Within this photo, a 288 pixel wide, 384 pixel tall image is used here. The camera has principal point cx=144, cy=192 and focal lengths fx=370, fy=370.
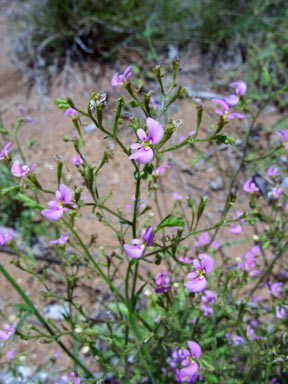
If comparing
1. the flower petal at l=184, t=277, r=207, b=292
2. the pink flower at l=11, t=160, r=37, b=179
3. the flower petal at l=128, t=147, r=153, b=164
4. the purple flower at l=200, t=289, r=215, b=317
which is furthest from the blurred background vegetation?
the flower petal at l=184, t=277, r=207, b=292

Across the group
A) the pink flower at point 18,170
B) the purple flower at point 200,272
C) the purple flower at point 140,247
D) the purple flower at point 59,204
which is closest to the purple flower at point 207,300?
the purple flower at point 200,272

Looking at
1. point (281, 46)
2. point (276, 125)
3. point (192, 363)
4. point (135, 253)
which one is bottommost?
point (276, 125)

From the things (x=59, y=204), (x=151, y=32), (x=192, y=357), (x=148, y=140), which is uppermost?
(x=148, y=140)

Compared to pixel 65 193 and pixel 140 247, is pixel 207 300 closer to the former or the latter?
pixel 140 247

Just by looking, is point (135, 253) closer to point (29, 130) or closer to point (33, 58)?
point (29, 130)

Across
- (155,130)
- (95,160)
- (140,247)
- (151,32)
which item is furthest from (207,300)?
(151,32)

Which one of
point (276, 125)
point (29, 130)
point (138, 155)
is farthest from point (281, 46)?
point (138, 155)

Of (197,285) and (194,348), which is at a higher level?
(197,285)

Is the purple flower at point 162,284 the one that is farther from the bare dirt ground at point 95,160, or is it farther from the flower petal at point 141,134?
the bare dirt ground at point 95,160
